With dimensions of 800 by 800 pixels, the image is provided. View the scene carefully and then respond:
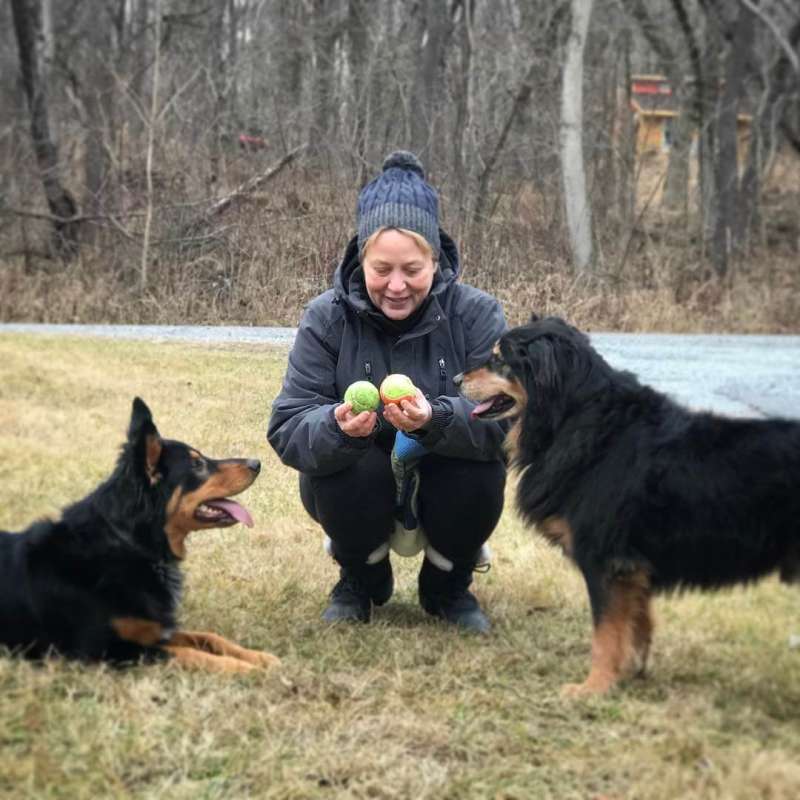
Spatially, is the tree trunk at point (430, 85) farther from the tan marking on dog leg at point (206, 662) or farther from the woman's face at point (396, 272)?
the tan marking on dog leg at point (206, 662)

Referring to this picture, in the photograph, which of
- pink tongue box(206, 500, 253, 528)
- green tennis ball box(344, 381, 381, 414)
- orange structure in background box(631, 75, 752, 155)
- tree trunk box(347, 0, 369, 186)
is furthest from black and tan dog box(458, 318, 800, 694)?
orange structure in background box(631, 75, 752, 155)

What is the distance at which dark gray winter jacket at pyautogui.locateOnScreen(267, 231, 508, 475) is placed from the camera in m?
3.41

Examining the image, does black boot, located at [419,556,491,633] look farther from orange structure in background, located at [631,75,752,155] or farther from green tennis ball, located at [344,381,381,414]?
orange structure in background, located at [631,75,752,155]

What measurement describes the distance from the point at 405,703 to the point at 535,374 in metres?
1.10

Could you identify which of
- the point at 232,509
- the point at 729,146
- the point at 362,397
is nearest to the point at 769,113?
the point at 729,146

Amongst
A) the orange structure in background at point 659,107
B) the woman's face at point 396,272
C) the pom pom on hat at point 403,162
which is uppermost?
the orange structure in background at point 659,107

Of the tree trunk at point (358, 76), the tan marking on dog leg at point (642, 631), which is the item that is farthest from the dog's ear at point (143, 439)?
the tree trunk at point (358, 76)

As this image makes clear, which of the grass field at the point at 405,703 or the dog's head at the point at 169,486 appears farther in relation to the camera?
the dog's head at the point at 169,486

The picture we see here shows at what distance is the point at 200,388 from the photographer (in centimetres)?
563

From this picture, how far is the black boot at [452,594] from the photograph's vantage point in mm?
3654

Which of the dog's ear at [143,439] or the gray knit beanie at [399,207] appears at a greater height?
the gray knit beanie at [399,207]

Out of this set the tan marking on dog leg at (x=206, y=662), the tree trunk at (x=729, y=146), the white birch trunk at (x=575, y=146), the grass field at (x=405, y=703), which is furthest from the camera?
the tree trunk at (x=729, y=146)

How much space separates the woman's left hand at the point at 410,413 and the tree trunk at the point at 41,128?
9103 millimetres

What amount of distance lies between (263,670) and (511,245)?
6.47 m
